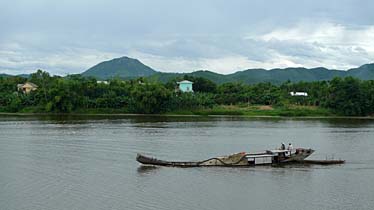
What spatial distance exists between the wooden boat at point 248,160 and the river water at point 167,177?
655 mm

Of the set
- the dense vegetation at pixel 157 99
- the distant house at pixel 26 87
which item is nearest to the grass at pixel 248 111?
the dense vegetation at pixel 157 99

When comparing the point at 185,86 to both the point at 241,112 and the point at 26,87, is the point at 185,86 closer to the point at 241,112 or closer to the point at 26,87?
the point at 241,112

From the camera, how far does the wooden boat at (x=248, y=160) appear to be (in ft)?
98.7

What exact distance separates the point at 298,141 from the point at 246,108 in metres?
42.3

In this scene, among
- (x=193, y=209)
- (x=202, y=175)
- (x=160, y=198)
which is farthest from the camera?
(x=202, y=175)

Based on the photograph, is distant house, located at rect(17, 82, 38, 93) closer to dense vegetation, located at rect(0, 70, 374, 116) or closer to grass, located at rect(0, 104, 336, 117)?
dense vegetation, located at rect(0, 70, 374, 116)

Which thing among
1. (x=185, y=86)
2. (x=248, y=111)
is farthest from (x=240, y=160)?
(x=185, y=86)

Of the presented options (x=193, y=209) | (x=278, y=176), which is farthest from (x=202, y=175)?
(x=193, y=209)

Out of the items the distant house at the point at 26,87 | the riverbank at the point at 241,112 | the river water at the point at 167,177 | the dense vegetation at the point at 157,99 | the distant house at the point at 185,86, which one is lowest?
the river water at the point at 167,177

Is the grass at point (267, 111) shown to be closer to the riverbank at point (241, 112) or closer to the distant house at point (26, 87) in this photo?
the riverbank at point (241, 112)

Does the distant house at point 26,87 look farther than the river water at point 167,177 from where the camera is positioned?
Yes

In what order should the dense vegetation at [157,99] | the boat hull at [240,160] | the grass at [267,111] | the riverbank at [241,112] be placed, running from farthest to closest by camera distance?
the grass at [267,111] < the riverbank at [241,112] < the dense vegetation at [157,99] < the boat hull at [240,160]

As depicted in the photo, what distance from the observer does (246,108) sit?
8675cm

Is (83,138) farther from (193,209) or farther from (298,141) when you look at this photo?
(193,209)
